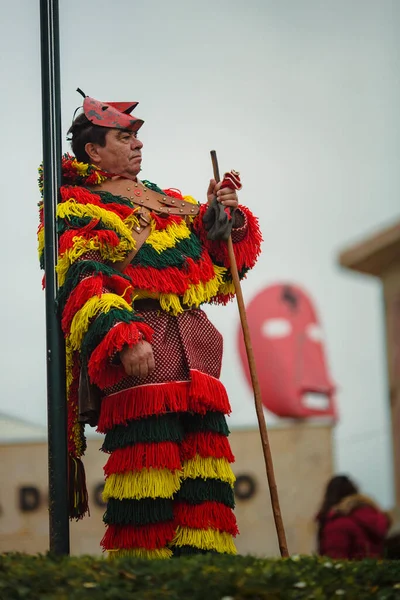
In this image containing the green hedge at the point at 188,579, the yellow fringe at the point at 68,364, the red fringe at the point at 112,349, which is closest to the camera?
the green hedge at the point at 188,579

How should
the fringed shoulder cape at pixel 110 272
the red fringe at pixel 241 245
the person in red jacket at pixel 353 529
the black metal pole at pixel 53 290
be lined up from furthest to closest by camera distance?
the person in red jacket at pixel 353 529 → the red fringe at pixel 241 245 → the black metal pole at pixel 53 290 → the fringed shoulder cape at pixel 110 272

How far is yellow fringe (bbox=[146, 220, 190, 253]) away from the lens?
4.25m

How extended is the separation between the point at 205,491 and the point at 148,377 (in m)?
0.46

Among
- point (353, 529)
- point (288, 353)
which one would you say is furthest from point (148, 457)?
Result: point (288, 353)

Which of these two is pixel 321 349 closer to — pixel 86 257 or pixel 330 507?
pixel 330 507

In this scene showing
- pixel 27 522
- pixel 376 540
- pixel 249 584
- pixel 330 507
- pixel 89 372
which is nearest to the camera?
pixel 249 584

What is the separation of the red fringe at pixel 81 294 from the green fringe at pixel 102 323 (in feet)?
0.31

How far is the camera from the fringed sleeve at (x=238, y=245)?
448cm

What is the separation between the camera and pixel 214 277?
4.38 m

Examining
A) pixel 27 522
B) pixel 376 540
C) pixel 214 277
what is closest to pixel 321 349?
pixel 27 522

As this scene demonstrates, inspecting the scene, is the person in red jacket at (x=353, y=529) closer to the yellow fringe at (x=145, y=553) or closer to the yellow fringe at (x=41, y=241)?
the yellow fringe at (x=145, y=553)

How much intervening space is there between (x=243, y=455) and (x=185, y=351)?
15.7 feet

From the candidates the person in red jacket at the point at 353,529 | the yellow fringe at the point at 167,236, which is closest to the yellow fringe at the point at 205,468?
the yellow fringe at the point at 167,236

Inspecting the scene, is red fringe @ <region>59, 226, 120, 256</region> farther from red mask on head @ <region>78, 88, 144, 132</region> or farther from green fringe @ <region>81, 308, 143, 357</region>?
red mask on head @ <region>78, 88, 144, 132</region>
